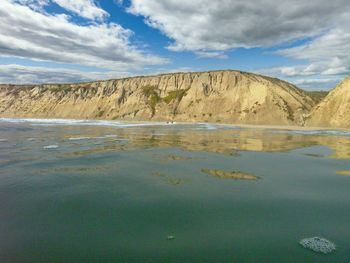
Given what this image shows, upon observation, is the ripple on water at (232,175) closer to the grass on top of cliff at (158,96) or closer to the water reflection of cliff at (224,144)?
the water reflection of cliff at (224,144)

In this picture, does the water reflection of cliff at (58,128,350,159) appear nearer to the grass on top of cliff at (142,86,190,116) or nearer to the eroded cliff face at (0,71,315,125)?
the eroded cliff face at (0,71,315,125)

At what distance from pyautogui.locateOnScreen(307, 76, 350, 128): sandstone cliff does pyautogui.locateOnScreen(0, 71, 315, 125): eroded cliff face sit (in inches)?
167

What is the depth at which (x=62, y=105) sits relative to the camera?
92000mm

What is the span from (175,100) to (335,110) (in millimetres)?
44941

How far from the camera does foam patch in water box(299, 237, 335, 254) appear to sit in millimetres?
4342

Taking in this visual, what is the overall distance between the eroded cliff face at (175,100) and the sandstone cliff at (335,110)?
4.25m

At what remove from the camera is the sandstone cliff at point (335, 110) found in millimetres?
41312

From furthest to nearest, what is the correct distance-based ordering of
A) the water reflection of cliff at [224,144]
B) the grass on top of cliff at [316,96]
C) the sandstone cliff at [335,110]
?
the grass on top of cliff at [316,96] → the sandstone cliff at [335,110] → the water reflection of cliff at [224,144]

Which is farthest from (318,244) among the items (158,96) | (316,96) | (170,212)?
(316,96)

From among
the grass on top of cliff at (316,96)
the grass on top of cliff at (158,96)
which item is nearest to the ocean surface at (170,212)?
the grass on top of cliff at (158,96)

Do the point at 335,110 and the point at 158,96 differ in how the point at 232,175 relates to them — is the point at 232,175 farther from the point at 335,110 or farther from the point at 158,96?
the point at 158,96

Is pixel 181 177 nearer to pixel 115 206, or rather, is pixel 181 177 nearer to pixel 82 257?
pixel 115 206

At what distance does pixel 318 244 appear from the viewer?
4492 millimetres

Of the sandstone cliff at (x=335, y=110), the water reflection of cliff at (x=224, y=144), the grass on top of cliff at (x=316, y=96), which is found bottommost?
the water reflection of cliff at (x=224, y=144)
